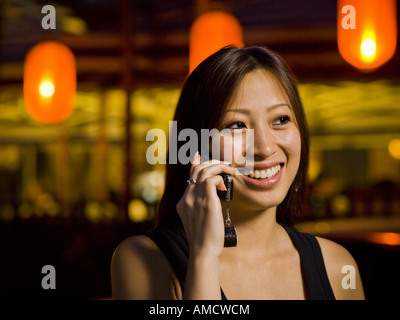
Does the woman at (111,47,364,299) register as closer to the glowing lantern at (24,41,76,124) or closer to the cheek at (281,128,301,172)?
the cheek at (281,128,301,172)

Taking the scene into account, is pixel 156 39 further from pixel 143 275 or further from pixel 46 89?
pixel 143 275

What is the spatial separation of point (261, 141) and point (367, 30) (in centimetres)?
166

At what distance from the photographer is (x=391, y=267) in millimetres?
2471

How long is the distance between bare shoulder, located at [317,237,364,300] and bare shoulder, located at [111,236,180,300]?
497mm

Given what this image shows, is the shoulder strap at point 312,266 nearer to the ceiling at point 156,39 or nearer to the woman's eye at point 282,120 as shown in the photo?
the woman's eye at point 282,120

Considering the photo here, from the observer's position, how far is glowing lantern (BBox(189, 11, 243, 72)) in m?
3.08

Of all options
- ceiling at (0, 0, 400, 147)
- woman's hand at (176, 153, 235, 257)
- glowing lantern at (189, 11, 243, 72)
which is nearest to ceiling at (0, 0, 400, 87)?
ceiling at (0, 0, 400, 147)

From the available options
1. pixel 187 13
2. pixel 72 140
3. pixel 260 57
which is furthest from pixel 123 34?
pixel 72 140

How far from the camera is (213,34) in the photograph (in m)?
3.11

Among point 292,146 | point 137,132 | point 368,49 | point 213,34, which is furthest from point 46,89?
point 137,132

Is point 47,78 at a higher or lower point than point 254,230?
higher

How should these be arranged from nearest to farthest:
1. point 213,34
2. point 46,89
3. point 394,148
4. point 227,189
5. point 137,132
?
point 227,189
point 213,34
point 46,89
point 137,132
point 394,148

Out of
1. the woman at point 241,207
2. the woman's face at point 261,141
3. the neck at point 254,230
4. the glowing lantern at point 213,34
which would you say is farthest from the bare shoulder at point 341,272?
the glowing lantern at point 213,34
